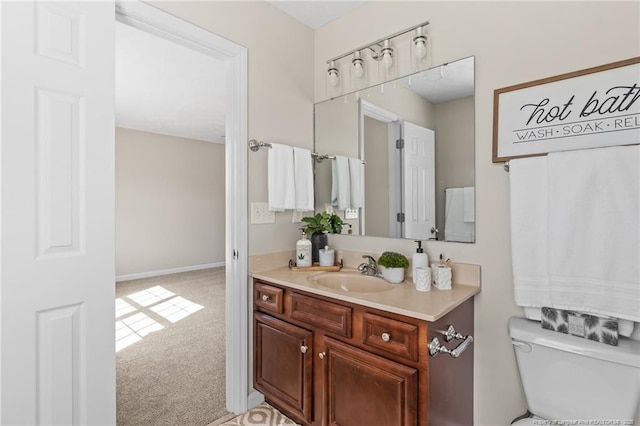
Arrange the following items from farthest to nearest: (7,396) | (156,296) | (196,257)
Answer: (196,257) → (156,296) → (7,396)

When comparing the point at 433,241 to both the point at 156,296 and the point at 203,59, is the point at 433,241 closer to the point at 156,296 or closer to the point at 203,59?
the point at 203,59

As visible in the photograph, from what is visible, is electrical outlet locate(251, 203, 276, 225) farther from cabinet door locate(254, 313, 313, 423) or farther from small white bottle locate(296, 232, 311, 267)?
cabinet door locate(254, 313, 313, 423)

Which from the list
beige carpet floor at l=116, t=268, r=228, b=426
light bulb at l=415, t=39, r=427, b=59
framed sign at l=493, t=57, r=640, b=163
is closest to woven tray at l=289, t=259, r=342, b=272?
beige carpet floor at l=116, t=268, r=228, b=426

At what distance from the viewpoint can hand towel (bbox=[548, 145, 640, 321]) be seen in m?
1.15

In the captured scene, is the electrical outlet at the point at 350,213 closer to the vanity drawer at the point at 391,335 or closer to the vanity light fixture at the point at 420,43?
the vanity drawer at the point at 391,335

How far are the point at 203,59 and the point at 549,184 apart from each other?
274 cm

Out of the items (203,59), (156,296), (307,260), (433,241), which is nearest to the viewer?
(433,241)

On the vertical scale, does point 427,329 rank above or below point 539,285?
below

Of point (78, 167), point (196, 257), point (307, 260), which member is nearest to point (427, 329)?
point (307, 260)

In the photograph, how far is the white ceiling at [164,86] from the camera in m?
2.56

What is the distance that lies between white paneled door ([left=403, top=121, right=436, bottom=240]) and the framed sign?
353 millimetres

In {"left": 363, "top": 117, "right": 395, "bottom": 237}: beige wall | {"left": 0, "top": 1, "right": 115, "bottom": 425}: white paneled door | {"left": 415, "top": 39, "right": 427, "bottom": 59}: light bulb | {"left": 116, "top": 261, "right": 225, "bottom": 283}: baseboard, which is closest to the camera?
{"left": 0, "top": 1, "right": 115, "bottom": 425}: white paneled door

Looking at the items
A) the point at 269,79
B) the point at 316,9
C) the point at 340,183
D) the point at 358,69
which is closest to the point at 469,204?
the point at 340,183

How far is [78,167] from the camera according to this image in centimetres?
126
